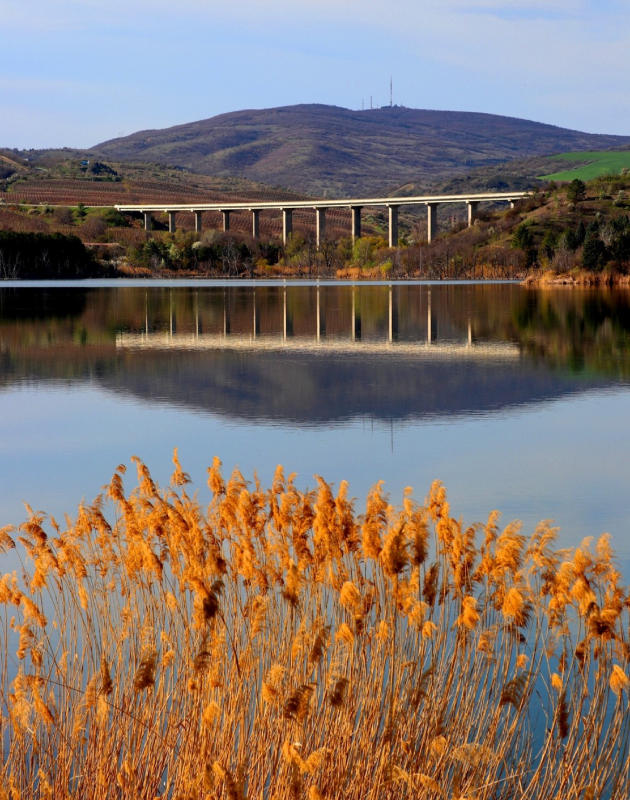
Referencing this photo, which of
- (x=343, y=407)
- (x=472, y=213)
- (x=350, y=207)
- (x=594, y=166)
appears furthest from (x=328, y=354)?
(x=594, y=166)

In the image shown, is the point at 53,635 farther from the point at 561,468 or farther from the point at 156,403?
the point at 156,403

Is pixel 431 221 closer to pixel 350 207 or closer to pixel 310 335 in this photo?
pixel 350 207

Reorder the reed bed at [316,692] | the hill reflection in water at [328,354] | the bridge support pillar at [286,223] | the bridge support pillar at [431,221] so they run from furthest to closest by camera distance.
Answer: the bridge support pillar at [286,223]
the bridge support pillar at [431,221]
the hill reflection in water at [328,354]
the reed bed at [316,692]

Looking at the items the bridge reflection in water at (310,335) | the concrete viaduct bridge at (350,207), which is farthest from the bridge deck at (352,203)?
the bridge reflection in water at (310,335)

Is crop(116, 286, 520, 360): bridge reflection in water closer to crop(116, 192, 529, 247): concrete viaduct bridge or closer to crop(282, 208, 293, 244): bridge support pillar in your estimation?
crop(116, 192, 529, 247): concrete viaduct bridge

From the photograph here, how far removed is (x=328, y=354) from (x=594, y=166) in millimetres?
139028

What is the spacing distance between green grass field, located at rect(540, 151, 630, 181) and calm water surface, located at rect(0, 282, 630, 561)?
10685 centimetres

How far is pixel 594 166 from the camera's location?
151500 millimetres

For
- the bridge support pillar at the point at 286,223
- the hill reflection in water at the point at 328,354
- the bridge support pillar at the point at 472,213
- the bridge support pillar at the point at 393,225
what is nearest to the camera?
the hill reflection in water at the point at 328,354

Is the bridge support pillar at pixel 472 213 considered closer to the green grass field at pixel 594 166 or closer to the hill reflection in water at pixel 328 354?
the green grass field at pixel 594 166

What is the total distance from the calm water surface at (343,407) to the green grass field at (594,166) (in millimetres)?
106854

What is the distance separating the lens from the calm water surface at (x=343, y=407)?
1017 cm

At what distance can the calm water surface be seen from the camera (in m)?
10.2

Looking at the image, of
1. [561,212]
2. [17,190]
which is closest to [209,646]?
[561,212]
